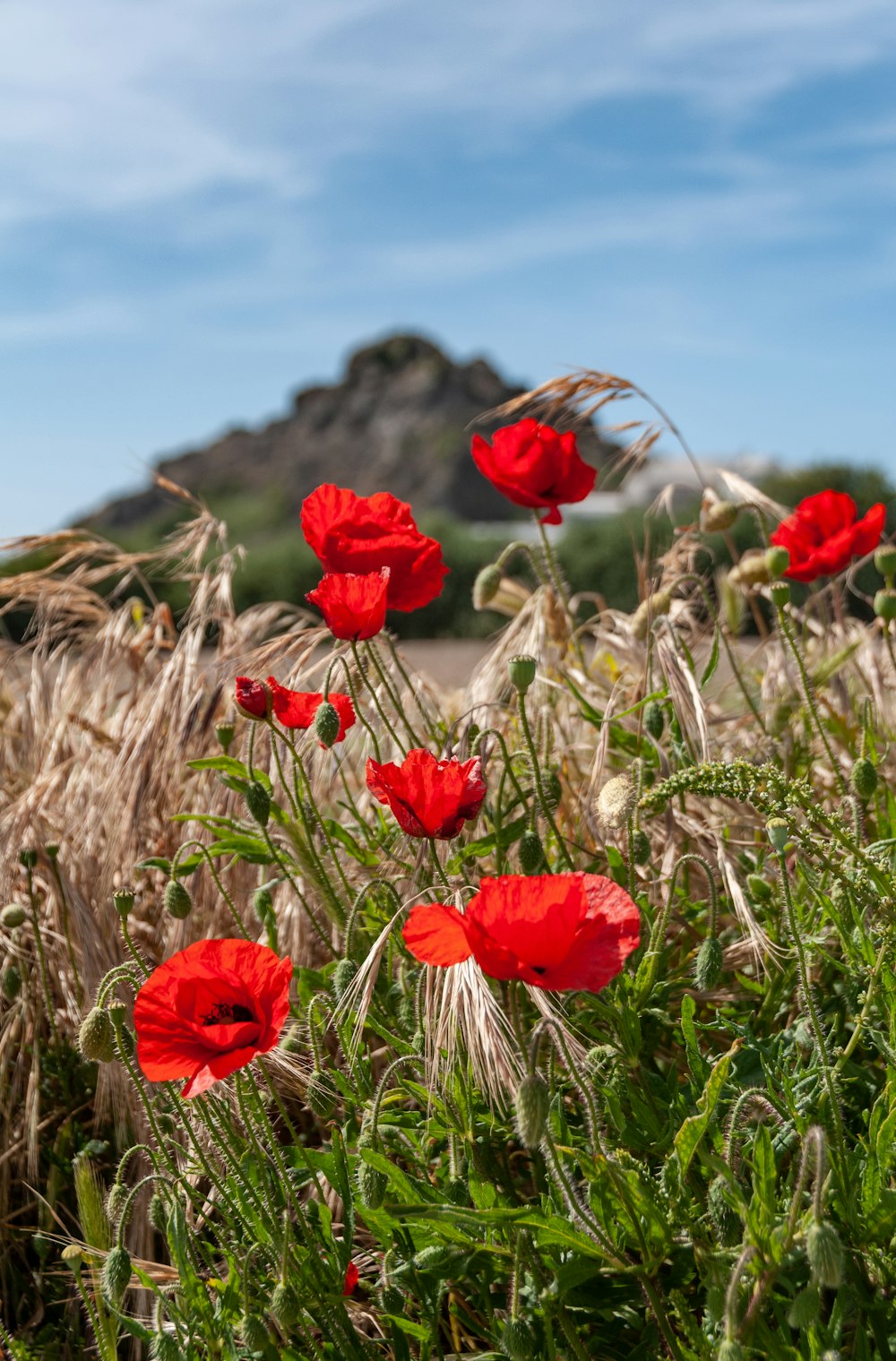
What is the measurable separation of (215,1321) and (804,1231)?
2.31 ft

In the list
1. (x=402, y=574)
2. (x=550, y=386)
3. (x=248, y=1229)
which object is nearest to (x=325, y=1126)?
(x=248, y=1229)

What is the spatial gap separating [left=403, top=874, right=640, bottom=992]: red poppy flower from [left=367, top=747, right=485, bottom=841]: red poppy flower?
0.65ft

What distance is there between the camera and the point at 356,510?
6.36 ft

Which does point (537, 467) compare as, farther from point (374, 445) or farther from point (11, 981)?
point (374, 445)

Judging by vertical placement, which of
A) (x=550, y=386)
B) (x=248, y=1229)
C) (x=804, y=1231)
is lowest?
(x=248, y=1229)

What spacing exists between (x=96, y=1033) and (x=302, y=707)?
56cm

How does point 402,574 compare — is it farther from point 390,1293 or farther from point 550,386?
point 390,1293

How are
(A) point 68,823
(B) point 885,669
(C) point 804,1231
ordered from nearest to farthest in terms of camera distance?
(C) point 804,1231, (A) point 68,823, (B) point 885,669

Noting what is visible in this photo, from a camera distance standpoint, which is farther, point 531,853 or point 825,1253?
point 531,853

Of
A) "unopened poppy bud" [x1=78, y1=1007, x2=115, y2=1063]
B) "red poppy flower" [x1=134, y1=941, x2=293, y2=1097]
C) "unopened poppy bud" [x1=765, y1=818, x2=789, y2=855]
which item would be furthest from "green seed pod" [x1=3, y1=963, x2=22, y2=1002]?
"unopened poppy bud" [x1=765, y1=818, x2=789, y2=855]

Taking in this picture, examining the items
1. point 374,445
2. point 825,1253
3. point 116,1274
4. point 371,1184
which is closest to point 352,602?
point 371,1184

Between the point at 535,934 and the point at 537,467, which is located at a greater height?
the point at 537,467

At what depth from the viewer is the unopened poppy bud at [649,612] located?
244 centimetres

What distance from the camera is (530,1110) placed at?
1.22 metres
